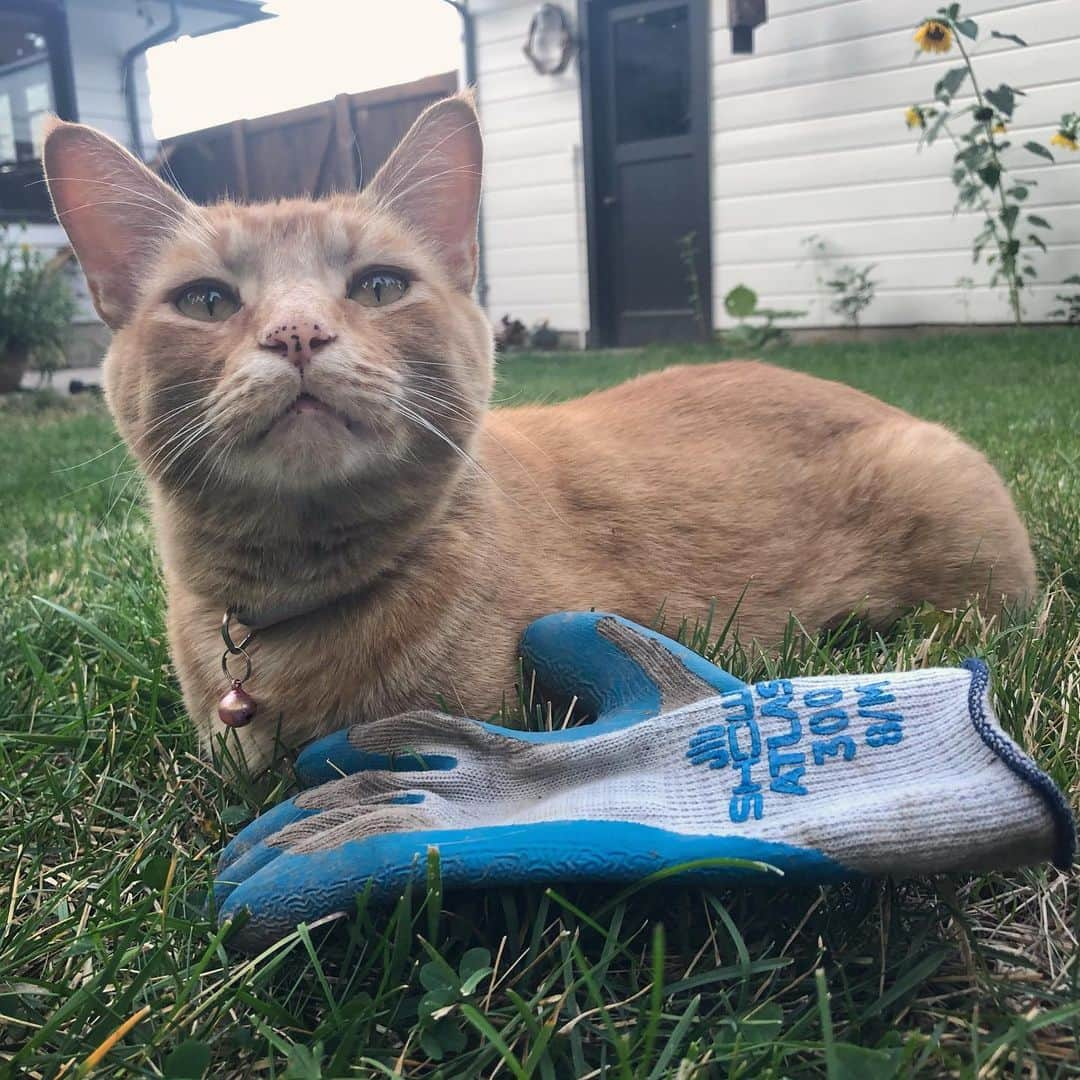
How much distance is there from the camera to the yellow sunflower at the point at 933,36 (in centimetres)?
600

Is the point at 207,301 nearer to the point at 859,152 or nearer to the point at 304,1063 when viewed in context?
the point at 304,1063

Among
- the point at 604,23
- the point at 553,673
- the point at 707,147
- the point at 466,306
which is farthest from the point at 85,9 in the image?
the point at 553,673

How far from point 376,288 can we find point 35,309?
263 inches

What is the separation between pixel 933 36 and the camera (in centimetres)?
602

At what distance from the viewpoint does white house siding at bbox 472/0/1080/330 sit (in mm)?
6426

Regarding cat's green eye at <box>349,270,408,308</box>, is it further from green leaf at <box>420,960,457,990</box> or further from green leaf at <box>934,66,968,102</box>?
green leaf at <box>934,66,968,102</box>

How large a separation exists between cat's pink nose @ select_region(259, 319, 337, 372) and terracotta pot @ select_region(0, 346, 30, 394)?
22.5ft

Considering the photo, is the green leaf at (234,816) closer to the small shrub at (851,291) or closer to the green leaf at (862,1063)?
the green leaf at (862,1063)

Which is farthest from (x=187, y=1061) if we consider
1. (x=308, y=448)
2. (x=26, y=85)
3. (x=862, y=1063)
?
(x=26, y=85)

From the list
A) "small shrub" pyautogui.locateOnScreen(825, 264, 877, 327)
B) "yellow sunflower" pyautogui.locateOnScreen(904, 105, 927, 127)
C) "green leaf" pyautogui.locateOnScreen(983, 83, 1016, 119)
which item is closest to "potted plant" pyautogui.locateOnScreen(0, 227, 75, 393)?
"small shrub" pyautogui.locateOnScreen(825, 264, 877, 327)

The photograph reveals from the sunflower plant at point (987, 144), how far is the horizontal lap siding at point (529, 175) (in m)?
2.98

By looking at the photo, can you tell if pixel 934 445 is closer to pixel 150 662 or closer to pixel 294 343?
pixel 294 343

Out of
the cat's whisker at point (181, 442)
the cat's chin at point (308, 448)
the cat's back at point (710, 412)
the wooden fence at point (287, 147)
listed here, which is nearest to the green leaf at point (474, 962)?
the cat's chin at point (308, 448)

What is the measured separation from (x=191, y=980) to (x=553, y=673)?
609 millimetres
